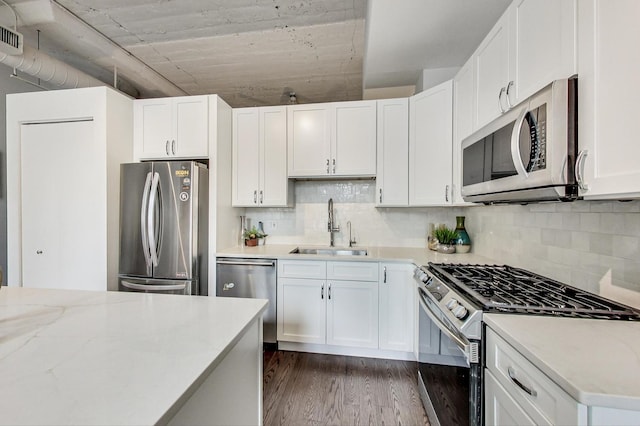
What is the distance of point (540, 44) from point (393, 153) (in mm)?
1443

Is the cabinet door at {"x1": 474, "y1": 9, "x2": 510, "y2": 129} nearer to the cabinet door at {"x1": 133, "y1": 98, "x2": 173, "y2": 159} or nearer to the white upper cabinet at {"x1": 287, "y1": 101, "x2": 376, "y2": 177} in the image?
the white upper cabinet at {"x1": 287, "y1": 101, "x2": 376, "y2": 177}

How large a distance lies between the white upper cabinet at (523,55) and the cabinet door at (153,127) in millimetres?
2704

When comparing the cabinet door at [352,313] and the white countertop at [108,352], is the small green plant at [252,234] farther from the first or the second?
the white countertop at [108,352]

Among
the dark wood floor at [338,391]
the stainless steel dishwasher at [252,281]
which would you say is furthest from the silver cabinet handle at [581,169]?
the stainless steel dishwasher at [252,281]

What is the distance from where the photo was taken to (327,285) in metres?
2.38

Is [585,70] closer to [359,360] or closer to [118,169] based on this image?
[359,360]

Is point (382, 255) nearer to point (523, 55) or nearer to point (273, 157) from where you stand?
point (273, 157)

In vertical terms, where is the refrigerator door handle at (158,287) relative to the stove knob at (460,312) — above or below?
below

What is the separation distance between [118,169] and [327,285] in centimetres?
224

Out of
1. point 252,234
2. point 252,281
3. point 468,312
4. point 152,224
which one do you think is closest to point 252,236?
point 252,234

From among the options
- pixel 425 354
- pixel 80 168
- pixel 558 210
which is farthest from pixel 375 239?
pixel 80 168

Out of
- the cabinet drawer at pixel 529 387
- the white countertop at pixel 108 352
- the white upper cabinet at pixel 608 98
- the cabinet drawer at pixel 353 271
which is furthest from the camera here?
the cabinet drawer at pixel 353 271

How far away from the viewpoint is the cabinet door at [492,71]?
57.1 inches

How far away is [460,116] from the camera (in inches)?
81.8
